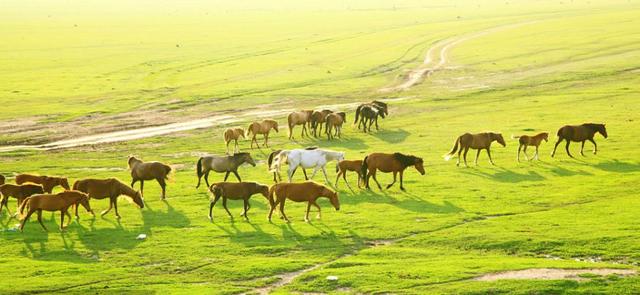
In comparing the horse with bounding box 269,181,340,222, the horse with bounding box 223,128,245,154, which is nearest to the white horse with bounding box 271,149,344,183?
the horse with bounding box 269,181,340,222

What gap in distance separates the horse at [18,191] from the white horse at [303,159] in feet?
26.7

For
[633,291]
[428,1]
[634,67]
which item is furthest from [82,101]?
[428,1]

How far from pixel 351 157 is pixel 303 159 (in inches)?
239

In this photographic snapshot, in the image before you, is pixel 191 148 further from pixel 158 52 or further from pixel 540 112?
pixel 158 52

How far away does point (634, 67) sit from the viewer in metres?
65.9

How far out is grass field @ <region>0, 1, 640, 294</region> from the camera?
68.3ft

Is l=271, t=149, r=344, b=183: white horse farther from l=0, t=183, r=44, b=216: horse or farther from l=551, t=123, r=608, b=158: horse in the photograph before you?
l=551, t=123, r=608, b=158: horse

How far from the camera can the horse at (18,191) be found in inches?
1030

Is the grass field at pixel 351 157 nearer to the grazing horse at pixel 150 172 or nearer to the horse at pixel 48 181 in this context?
the grazing horse at pixel 150 172

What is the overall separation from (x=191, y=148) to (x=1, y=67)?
A: 142ft

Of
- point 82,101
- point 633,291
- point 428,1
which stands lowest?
point 633,291

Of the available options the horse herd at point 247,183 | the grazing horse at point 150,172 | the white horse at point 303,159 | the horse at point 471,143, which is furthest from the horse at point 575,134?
the grazing horse at point 150,172

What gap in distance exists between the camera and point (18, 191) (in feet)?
86.0

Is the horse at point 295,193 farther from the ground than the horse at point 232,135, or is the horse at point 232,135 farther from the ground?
the horse at point 232,135
